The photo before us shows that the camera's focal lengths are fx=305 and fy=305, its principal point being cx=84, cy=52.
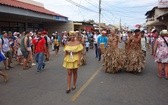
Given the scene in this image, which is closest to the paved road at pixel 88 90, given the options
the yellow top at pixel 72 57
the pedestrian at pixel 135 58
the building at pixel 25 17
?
the pedestrian at pixel 135 58

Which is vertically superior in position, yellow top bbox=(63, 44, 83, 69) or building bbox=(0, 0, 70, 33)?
building bbox=(0, 0, 70, 33)

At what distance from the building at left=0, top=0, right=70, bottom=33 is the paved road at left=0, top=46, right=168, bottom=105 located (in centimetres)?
1054

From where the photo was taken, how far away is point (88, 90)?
29.0 feet

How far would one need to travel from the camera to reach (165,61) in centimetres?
1110

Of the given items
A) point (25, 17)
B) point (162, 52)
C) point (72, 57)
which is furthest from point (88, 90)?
point (25, 17)

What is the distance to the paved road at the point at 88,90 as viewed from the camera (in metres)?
7.62

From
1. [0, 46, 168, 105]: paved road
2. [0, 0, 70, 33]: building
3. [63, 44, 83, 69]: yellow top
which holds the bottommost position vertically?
[0, 46, 168, 105]: paved road

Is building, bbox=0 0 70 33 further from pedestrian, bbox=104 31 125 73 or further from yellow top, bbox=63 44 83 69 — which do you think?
yellow top, bbox=63 44 83 69

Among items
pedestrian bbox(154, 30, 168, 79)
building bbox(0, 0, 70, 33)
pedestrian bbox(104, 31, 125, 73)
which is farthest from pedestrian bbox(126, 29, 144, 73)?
building bbox(0, 0, 70, 33)

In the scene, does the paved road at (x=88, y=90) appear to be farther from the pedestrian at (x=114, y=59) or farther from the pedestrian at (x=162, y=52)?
the pedestrian at (x=162, y=52)

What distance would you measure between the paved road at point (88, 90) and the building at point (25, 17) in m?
10.5

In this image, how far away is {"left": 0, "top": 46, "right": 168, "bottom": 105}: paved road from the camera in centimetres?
762

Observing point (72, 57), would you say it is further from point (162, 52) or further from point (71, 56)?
point (162, 52)

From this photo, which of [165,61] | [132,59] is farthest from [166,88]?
[132,59]
